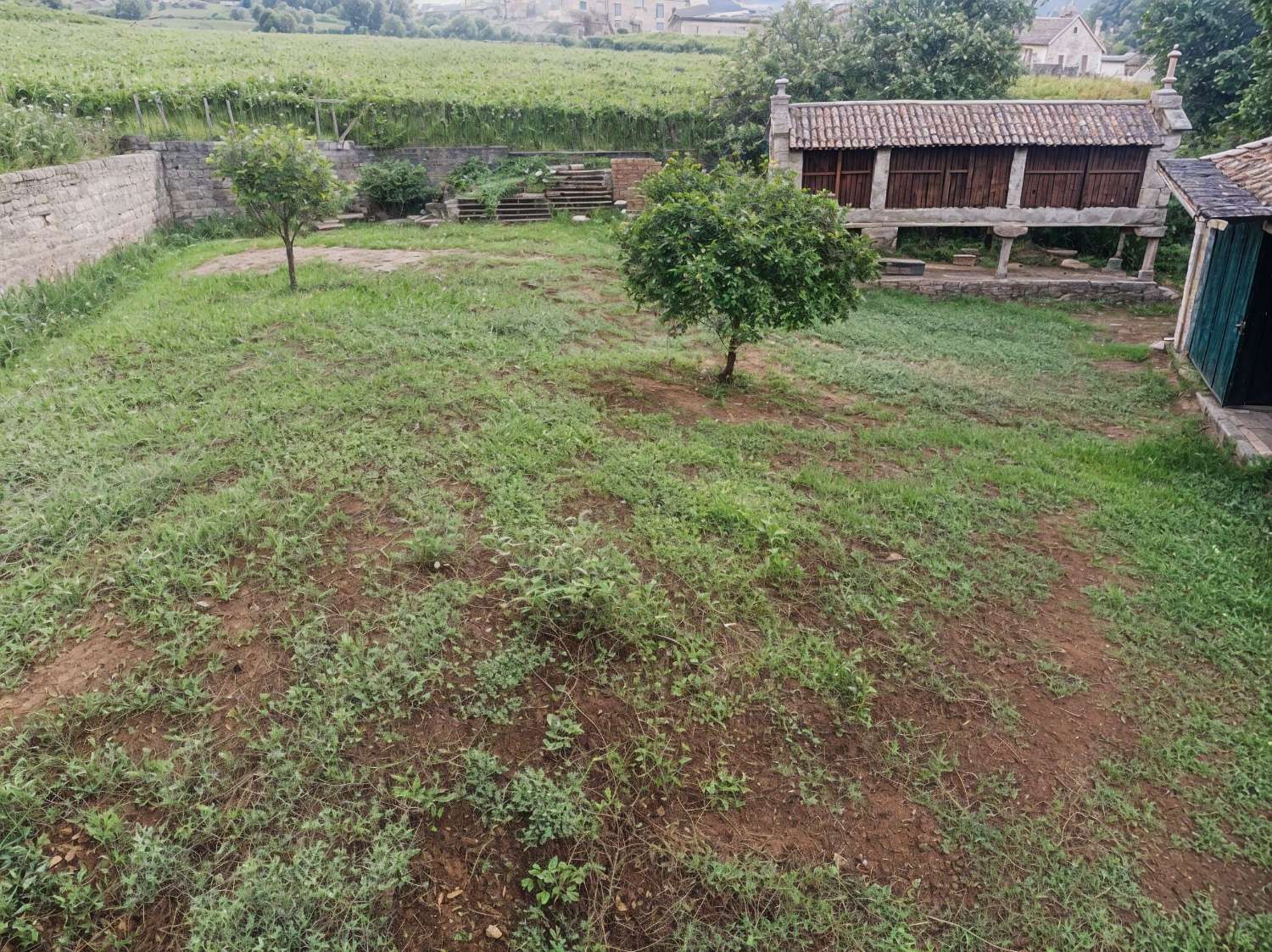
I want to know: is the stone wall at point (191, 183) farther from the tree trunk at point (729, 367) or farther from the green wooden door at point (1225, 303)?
the green wooden door at point (1225, 303)

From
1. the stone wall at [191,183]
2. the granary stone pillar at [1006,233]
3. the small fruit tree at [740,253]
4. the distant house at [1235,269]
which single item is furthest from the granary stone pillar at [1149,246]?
the stone wall at [191,183]

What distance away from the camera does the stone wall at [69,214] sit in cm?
977

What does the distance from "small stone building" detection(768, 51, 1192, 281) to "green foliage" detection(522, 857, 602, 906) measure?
13296 mm

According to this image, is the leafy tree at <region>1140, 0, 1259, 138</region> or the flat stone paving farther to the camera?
the leafy tree at <region>1140, 0, 1259, 138</region>

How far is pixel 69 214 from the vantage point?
1127cm

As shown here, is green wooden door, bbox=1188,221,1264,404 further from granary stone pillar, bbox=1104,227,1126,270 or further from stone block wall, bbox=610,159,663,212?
stone block wall, bbox=610,159,663,212

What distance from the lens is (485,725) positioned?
4.02m

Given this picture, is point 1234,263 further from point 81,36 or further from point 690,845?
point 81,36

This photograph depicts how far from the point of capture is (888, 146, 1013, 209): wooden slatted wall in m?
14.3

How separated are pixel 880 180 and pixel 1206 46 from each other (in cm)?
873

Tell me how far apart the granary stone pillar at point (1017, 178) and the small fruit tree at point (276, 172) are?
11738 mm

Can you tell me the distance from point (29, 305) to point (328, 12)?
72.5 meters

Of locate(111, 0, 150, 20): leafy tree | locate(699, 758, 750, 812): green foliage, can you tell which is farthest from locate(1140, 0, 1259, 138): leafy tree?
locate(111, 0, 150, 20): leafy tree

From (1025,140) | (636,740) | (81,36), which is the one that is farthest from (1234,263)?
(81,36)
